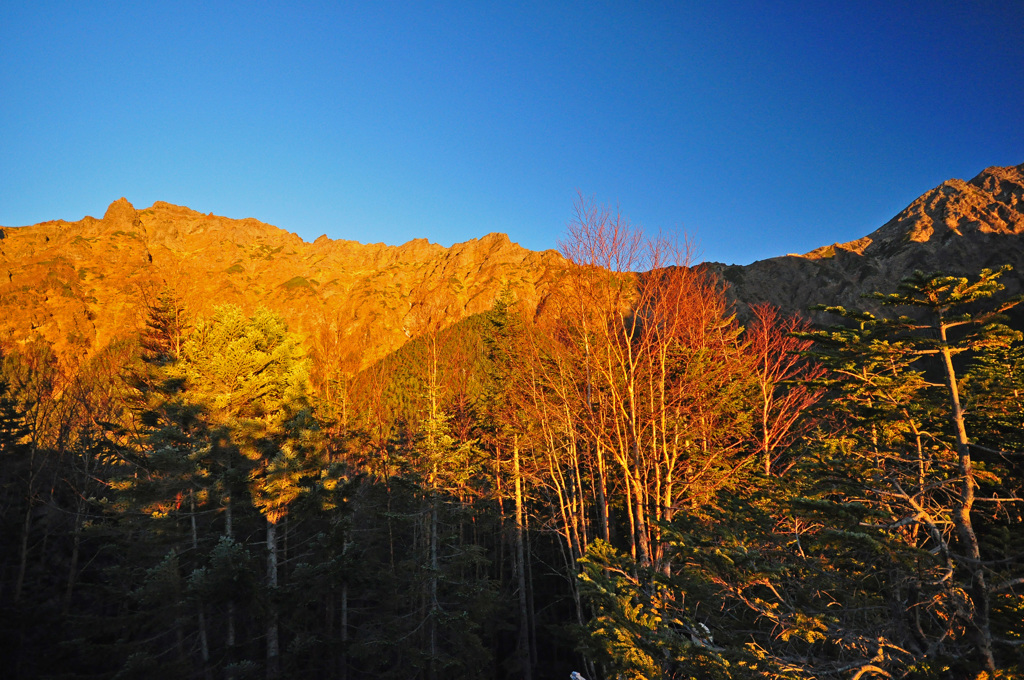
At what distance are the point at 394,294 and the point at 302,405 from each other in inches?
1671

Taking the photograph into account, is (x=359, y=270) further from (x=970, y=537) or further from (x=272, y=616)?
(x=970, y=537)

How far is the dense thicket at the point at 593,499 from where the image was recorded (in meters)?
4.63

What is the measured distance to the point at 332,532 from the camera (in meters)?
11.4

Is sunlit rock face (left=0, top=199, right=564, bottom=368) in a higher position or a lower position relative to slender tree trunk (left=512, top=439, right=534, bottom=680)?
higher

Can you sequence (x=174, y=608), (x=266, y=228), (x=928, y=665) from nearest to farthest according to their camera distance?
(x=928, y=665)
(x=174, y=608)
(x=266, y=228)

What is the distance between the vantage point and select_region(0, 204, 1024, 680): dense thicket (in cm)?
463

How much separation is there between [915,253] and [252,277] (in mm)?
76302

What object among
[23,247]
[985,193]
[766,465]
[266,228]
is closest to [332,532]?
[766,465]

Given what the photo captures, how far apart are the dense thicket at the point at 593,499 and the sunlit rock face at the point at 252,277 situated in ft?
82.1

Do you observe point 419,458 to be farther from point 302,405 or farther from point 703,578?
point 703,578

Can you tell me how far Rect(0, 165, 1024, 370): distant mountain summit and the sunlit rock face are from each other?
0.21 metres

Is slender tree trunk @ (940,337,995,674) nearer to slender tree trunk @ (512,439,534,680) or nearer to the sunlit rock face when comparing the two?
slender tree trunk @ (512,439,534,680)

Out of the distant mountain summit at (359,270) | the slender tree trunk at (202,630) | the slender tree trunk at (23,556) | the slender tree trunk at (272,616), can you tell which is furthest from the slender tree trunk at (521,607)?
the slender tree trunk at (23,556)

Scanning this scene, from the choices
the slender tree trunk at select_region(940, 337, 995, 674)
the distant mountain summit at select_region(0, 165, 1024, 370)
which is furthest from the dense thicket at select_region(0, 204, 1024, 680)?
the distant mountain summit at select_region(0, 165, 1024, 370)
